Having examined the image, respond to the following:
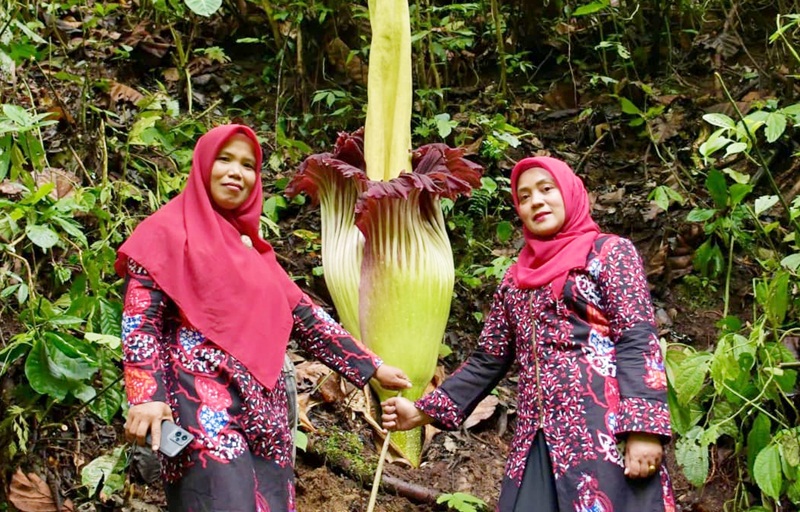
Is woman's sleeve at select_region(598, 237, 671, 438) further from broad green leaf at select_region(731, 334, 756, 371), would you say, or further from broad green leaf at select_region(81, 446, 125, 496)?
broad green leaf at select_region(81, 446, 125, 496)

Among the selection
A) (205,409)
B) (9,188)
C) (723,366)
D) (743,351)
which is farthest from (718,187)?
(9,188)

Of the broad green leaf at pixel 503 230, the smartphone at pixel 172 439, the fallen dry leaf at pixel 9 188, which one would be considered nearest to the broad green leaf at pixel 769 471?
the smartphone at pixel 172 439

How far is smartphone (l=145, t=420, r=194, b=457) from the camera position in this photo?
6.26 feet

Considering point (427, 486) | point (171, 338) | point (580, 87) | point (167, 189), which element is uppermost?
point (580, 87)

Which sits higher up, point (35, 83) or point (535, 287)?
point (35, 83)

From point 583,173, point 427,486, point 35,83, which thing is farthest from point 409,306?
point 35,83

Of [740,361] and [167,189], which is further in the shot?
[167,189]

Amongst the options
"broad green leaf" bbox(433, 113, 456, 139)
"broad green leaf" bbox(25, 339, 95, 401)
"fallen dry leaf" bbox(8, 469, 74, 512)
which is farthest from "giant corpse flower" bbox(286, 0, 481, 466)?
"fallen dry leaf" bbox(8, 469, 74, 512)

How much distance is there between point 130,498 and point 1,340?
0.73m

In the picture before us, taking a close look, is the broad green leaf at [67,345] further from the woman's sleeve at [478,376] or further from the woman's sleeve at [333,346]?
the woman's sleeve at [478,376]

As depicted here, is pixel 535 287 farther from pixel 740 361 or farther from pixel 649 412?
pixel 740 361

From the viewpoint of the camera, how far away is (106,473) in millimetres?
2580

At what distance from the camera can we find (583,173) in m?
4.87

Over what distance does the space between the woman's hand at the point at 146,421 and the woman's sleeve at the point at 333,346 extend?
0.60 m
